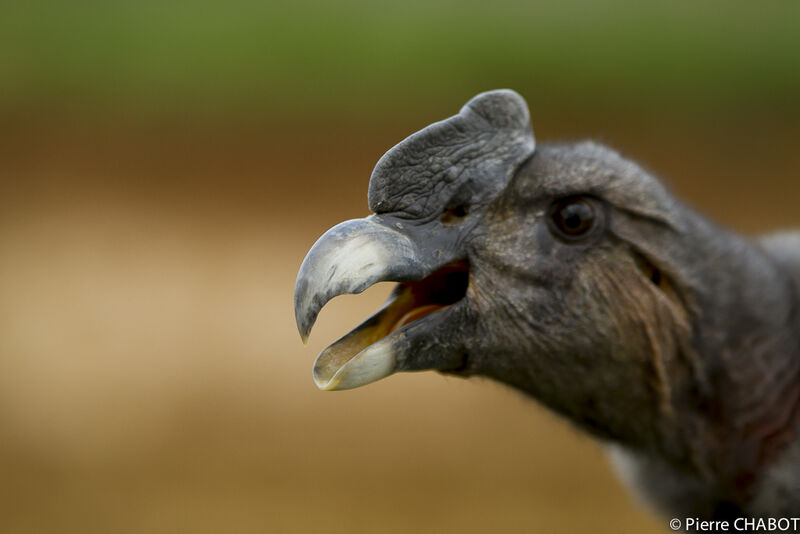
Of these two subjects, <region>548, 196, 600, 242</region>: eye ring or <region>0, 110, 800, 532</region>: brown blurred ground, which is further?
<region>0, 110, 800, 532</region>: brown blurred ground

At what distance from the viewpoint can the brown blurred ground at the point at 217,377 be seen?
779 cm

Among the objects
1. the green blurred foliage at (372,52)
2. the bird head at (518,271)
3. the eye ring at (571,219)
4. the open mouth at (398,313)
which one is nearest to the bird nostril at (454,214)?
the bird head at (518,271)

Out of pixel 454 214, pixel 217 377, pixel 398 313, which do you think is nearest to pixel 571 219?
pixel 454 214

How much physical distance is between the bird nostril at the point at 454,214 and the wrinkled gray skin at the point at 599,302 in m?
0.02

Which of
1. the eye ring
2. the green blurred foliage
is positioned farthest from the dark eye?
the green blurred foliage

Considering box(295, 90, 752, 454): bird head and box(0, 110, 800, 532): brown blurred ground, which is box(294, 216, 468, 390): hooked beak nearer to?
box(295, 90, 752, 454): bird head

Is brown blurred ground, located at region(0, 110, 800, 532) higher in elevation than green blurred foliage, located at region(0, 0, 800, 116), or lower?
lower

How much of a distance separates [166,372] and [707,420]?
5949 millimetres

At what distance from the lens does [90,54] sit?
895 centimetres

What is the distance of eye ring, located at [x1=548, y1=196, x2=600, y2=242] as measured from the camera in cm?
291

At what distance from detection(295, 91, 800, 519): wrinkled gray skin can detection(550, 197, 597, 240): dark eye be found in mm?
27

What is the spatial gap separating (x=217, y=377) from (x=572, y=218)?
19.2ft

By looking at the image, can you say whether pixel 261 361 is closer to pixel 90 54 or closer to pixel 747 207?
pixel 90 54

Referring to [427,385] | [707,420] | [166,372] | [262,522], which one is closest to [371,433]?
[427,385]
